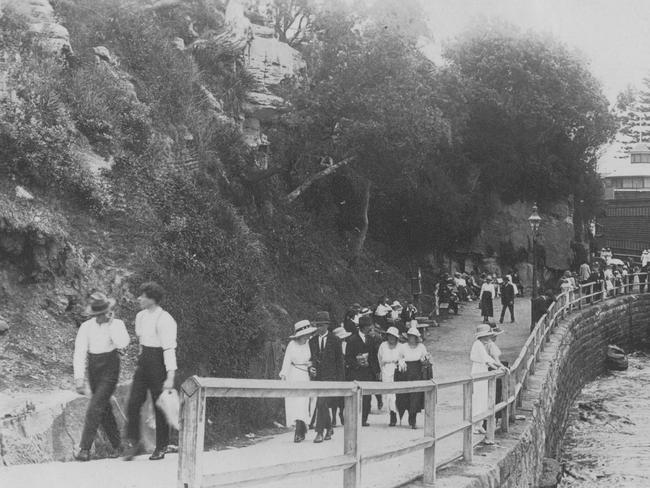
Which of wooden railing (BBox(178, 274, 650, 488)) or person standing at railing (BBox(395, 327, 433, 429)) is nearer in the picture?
wooden railing (BBox(178, 274, 650, 488))

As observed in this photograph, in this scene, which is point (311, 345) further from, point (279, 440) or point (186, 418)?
point (186, 418)

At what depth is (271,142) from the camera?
22.4m

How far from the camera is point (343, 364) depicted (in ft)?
31.6

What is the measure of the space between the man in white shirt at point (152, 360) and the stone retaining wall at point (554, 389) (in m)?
2.24

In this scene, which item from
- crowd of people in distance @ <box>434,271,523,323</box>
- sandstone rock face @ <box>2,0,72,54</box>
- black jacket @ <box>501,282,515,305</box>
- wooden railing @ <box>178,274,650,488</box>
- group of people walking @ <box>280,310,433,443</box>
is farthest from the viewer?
black jacket @ <box>501,282,515,305</box>

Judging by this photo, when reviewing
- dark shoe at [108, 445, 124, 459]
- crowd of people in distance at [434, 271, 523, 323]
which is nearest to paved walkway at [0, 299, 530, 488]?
dark shoe at [108, 445, 124, 459]

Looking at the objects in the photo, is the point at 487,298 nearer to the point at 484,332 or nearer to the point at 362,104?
the point at 362,104

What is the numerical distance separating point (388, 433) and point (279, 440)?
140cm

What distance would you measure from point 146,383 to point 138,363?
182mm

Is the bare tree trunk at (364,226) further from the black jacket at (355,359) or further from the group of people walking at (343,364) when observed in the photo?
the black jacket at (355,359)

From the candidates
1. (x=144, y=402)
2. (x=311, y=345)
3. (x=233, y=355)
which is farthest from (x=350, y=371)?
(x=144, y=402)

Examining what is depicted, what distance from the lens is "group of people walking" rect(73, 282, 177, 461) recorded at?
621cm

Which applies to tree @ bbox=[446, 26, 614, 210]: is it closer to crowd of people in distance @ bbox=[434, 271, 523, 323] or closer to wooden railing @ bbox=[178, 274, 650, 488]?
crowd of people in distance @ bbox=[434, 271, 523, 323]

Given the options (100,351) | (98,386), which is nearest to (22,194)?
(100,351)
